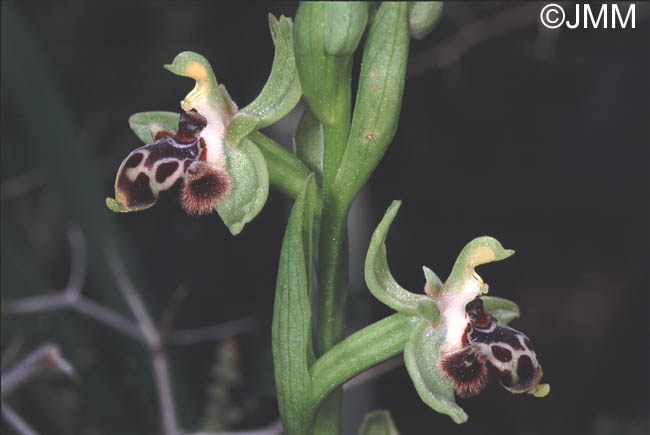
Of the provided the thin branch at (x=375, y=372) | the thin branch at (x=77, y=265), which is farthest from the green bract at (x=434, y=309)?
the thin branch at (x=77, y=265)

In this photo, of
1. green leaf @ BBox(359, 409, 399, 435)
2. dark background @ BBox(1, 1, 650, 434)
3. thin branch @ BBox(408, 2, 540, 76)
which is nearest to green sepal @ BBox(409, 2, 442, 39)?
green leaf @ BBox(359, 409, 399, 435)

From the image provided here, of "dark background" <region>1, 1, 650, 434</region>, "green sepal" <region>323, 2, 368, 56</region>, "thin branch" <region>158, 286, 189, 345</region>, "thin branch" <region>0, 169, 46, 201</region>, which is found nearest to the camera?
"green sepal" <region>323, 2, 368, 56</region>

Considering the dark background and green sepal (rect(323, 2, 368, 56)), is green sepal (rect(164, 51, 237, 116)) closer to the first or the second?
green sepal (rect(323, 2, 368, 56))

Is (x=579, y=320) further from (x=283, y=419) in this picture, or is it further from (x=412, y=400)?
(x=283, y=419)

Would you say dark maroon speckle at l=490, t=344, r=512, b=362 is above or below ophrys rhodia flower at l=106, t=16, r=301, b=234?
below

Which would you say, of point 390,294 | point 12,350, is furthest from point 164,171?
point 12,350

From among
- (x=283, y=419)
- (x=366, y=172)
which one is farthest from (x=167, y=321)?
(x=366, y=172)

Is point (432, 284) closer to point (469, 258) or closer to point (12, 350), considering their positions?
point (469, 258)

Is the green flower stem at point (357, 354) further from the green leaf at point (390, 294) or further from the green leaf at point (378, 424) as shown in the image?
the green leaf at point (378, 424)
